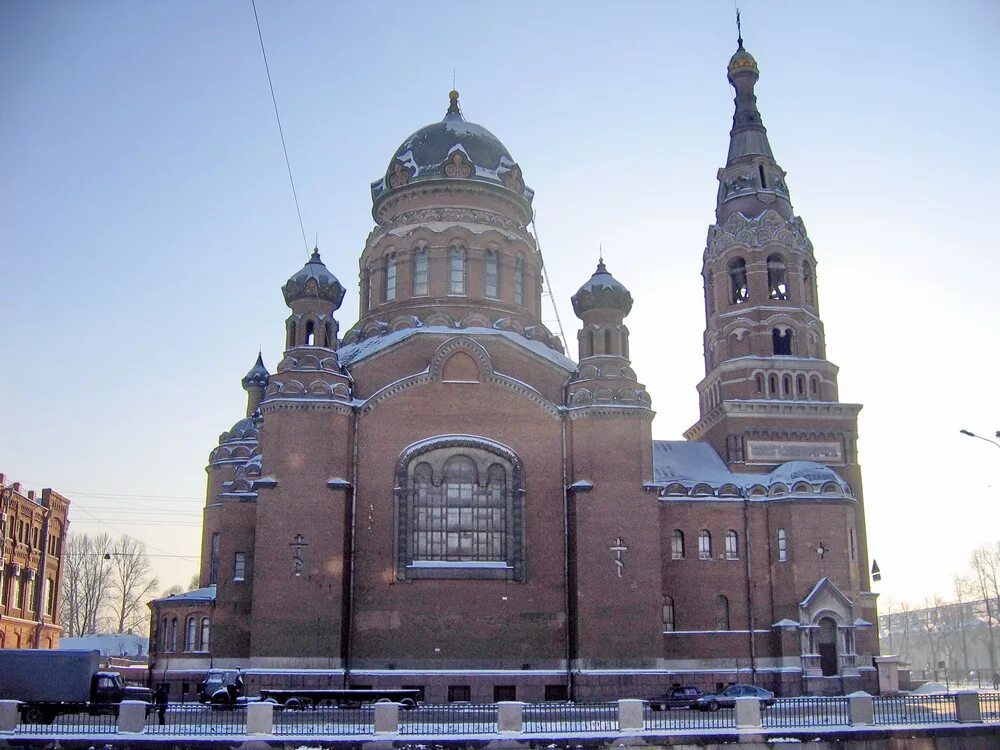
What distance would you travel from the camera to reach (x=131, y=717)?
2339 centimetres

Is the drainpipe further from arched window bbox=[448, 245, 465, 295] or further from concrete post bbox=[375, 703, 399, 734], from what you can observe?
concrete post bbox=[375, 703, 399, 734]

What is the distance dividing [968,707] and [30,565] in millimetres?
43485

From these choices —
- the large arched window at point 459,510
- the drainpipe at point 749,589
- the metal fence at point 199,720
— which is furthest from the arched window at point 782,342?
the metal fence at point 199,720

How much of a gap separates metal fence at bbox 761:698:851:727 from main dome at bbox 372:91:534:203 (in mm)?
25048

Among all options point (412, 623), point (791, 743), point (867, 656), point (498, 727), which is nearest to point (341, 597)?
point (412, 623)

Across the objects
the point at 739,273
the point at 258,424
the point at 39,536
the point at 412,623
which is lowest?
the point at 412,623

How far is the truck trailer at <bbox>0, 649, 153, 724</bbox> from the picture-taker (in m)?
27.8

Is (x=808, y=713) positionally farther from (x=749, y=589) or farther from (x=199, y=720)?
(x=199, y=720)

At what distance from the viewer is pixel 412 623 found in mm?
34906

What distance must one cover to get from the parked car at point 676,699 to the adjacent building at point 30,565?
1188 inches

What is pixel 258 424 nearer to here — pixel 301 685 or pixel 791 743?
pixel 301 685

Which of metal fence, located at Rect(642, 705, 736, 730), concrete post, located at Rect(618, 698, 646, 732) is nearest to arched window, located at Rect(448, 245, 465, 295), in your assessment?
metal fence, located at Rect(642, 705, 736, 730)

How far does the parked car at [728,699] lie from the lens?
30.2 metres

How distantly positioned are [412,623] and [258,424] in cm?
1305
